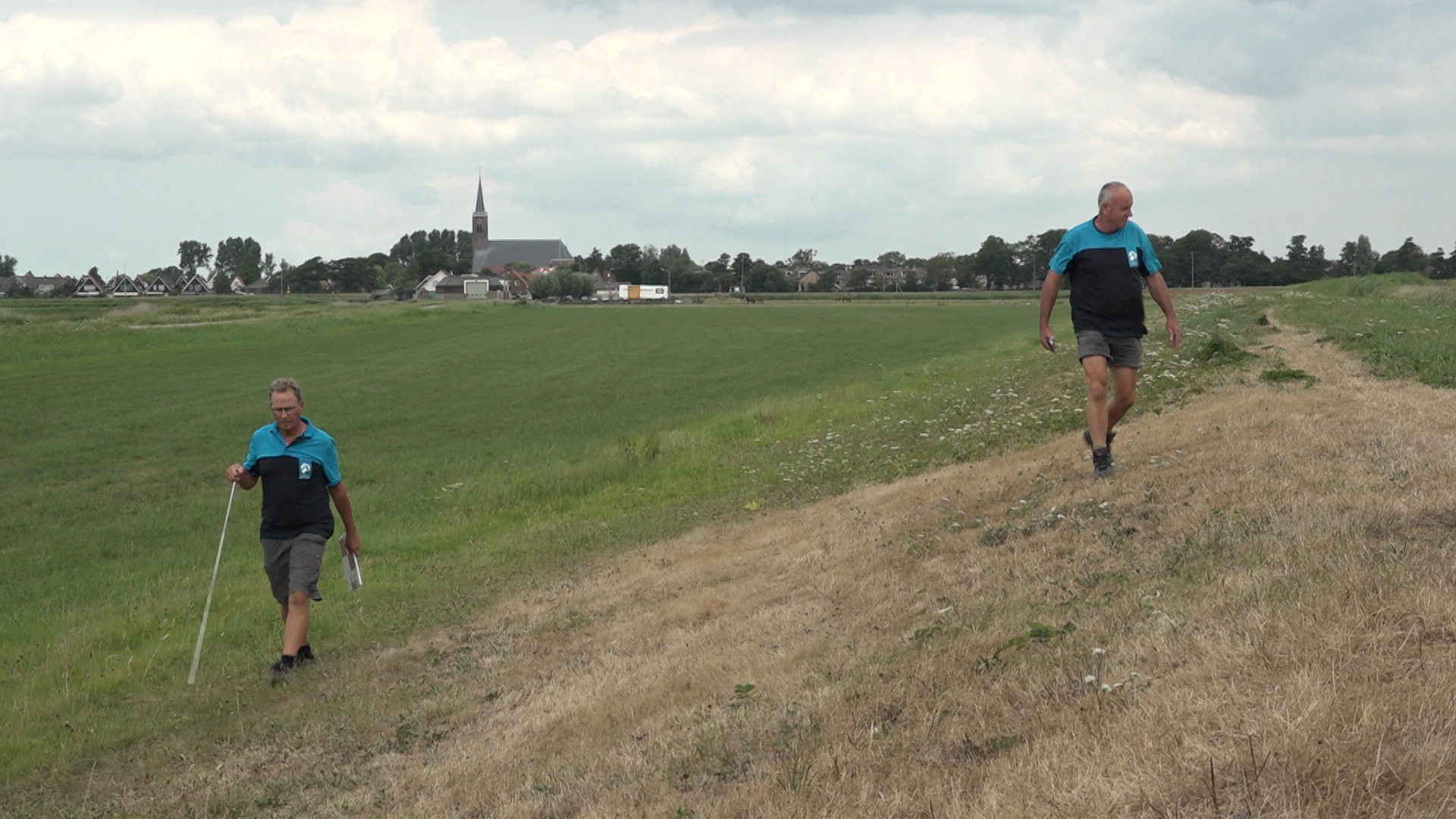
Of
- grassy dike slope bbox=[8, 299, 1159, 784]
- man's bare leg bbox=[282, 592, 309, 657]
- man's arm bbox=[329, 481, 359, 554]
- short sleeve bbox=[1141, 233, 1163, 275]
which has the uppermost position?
short sleeve bbox=[1141, 233, 1163, 275]

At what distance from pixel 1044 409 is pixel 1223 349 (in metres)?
2.57

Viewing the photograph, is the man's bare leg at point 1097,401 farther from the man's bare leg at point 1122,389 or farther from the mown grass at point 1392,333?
the mown grass at point 1392,333

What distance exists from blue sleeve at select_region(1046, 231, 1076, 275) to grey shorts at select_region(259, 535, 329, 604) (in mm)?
5764

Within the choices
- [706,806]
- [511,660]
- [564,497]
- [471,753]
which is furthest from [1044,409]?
[706,806]

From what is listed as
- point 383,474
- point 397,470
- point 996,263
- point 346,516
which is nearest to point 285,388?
point 346,516

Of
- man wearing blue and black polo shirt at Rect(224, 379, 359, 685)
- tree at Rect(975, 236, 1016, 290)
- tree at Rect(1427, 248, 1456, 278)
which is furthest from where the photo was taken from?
tree at Rect(975, 236, 1016, 290)

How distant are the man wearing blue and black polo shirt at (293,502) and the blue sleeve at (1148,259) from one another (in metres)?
6.13

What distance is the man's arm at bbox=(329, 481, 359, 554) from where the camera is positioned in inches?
360

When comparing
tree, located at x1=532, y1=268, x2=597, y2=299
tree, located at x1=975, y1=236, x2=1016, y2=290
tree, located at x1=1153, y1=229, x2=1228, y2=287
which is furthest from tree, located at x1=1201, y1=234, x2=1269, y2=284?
tree, located at x1=532, y1=268, x2=597, y2=299

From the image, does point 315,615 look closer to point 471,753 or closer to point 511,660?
point 511,660

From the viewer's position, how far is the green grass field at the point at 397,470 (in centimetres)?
956

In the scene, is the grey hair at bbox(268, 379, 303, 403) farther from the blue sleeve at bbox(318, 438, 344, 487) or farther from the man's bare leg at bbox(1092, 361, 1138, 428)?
the man's bare leg at bbox(1092, 361, 1138, 428)

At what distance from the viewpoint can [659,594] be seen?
9.99m

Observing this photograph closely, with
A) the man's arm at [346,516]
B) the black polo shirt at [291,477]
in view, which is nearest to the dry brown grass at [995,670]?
the man's arm at [346,516]
